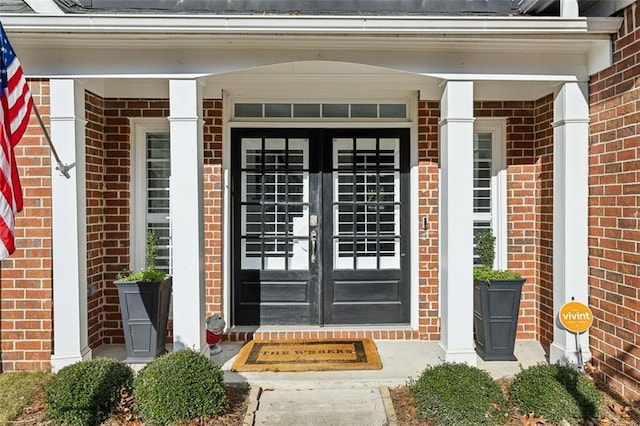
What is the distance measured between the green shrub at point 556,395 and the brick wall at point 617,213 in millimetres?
522

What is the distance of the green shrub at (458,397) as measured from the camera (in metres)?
3.19

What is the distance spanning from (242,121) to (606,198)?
11.6 ft

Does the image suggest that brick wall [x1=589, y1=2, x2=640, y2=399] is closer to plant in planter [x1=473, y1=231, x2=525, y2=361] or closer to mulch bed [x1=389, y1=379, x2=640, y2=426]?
mulch bed [x1=389, y1=379, x2=640, y2=426]

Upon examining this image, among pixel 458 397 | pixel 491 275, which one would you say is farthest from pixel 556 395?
pixel 491 275

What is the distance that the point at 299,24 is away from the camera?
378 centimetres

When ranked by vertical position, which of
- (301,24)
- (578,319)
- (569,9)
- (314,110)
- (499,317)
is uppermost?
(569,9)

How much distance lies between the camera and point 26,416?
343cm

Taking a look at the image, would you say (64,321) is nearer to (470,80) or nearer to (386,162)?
(386,162)

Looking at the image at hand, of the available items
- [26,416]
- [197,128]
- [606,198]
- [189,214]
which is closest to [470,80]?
[606,198]

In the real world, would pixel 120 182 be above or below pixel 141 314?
above

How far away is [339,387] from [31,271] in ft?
9.22

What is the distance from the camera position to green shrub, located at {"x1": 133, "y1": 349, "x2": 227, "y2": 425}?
10.6ft

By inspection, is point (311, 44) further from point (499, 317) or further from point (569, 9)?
point (499, 317)

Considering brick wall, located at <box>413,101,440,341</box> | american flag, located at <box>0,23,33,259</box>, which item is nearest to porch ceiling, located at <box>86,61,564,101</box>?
brick wall, located at <box>413,101,440,341</box>
